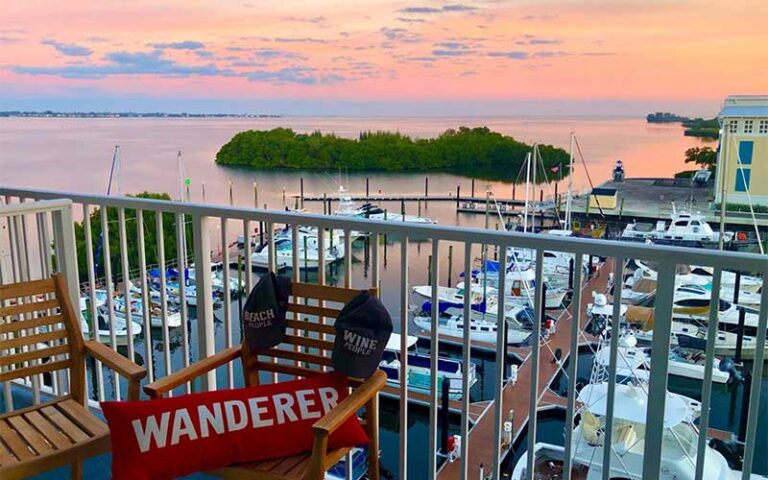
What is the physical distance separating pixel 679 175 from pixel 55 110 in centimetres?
4586

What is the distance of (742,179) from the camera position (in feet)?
109

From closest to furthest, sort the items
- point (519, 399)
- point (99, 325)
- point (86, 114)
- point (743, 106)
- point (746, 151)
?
point (99, 325), point (86, 114), point (519, 399), point (743, 106), point (746, 151)

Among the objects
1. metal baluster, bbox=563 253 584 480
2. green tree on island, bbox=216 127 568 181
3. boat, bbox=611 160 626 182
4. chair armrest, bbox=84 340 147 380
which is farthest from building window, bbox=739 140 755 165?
chair armrest, bbox=84 340 147 380

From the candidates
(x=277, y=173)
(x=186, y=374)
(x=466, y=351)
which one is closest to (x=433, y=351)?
(x=466, y=351)

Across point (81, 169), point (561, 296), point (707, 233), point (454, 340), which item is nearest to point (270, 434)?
point (454, 340)

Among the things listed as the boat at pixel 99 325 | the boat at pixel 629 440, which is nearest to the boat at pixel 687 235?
the boat at pixel 629 440

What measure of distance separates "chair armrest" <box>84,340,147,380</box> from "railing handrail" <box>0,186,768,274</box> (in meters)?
0.68

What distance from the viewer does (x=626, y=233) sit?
31922 mm

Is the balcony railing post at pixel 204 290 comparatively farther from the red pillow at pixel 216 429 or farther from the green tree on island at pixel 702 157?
the green tree on island at pixel 702 157

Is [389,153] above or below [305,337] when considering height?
above

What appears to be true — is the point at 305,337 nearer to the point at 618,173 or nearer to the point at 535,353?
the point at 535,353

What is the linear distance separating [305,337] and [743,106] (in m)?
33.7

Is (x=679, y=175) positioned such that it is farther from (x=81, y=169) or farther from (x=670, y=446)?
(x=670, y=446)

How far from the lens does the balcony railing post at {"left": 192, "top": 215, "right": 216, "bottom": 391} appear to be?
2667 mm
